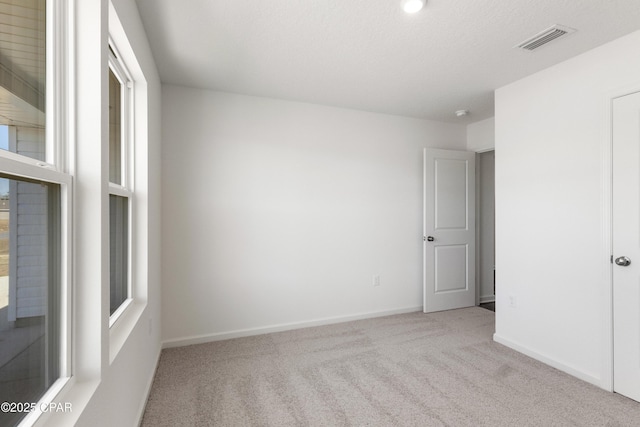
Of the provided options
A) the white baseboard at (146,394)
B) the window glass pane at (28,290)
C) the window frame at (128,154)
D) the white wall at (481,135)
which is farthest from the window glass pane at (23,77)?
the white wall at (481,135)

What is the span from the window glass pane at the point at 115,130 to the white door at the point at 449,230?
3.26 m

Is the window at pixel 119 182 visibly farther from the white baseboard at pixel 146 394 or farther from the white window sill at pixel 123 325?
the white baseboard at pixel 146 394

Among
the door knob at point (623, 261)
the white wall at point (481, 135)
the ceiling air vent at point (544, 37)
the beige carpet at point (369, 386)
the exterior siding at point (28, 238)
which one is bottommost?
the beige carpet at point (369, 386)

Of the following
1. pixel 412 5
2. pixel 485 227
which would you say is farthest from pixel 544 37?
pixel 485 227

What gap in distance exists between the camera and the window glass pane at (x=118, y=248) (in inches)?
64.6

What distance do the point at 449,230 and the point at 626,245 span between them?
195 cm

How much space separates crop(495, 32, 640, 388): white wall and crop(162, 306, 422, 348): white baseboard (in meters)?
1.24

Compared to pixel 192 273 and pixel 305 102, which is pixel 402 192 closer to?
pixel 305 102

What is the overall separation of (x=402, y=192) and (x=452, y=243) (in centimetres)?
96

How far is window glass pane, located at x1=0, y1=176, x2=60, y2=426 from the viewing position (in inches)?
32.6

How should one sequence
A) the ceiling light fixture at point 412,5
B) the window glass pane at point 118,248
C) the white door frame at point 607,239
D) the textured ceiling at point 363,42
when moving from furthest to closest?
the white door frame at point 607,239 → the textured ceiling at point 363,42 → the ceiling light fixture at point 412,5 → the window glass pane at point 118,248

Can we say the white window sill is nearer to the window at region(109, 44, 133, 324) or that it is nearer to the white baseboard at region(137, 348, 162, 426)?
the window at region(109, 44, 133, 324)

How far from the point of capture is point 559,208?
254 cm

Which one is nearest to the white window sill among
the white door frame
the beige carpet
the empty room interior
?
the empty room interior
